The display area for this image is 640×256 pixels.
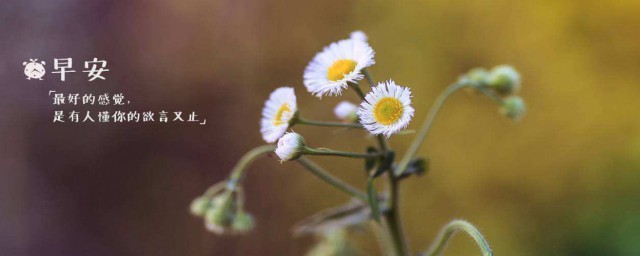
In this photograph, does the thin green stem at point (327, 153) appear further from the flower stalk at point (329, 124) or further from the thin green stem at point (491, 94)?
the thin green stem at point (491, 94)

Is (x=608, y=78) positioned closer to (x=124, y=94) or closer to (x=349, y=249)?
(x=349, y=249)

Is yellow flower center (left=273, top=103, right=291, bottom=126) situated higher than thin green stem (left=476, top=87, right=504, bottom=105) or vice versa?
thin green stem (left=476, top=87, right=504, bottom=105)

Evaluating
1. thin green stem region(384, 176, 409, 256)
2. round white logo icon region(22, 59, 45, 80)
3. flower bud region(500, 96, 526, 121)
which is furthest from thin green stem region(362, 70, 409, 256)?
round white logo icon region(22, 59, 45, 80)

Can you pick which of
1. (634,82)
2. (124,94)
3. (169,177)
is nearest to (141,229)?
(169,177)

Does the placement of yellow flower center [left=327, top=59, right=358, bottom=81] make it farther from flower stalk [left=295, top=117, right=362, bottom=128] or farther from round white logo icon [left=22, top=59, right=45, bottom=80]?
round white logo icon [left=22, top=59, right=45, bottom=80]

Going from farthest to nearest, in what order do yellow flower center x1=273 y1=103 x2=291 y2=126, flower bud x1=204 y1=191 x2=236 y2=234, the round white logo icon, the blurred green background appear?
the blurred green background, the round white logo icon, flower bud x1=204 y1=191 x2=236 y2=234, yellow flower center x1=273 y1=103 x2=291 y2=126
